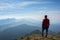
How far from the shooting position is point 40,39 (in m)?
28.0

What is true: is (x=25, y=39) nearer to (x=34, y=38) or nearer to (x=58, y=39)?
(x=34, y=38)

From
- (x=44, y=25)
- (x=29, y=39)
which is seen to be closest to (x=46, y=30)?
(x=44, y=25)

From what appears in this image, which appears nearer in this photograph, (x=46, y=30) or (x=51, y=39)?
(x=51, y=39)

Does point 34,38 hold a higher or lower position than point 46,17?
lower

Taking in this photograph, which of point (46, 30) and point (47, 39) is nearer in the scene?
point (47, 39)

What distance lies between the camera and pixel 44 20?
94.2ft

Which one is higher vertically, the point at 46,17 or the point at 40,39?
the point at 46,17

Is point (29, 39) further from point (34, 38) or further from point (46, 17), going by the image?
point (46, 17)

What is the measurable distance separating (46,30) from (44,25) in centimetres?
92

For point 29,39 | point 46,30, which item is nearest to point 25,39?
point 29,39

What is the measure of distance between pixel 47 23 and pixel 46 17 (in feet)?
3.19

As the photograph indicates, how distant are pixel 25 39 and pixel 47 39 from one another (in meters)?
3.30

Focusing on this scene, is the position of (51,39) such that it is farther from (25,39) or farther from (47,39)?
(25,39)

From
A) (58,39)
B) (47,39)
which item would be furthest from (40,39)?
(58,39)
